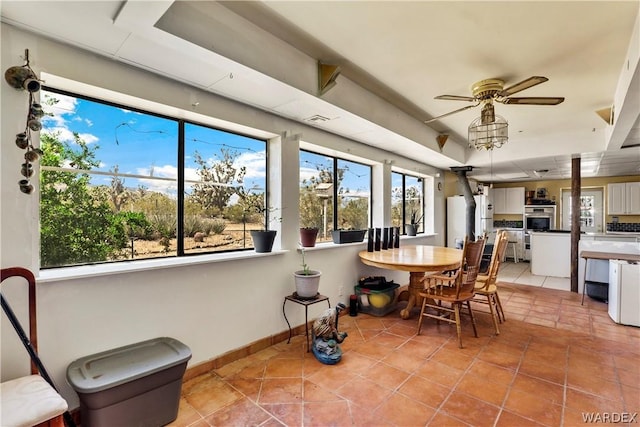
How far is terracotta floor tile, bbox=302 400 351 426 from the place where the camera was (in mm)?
1748

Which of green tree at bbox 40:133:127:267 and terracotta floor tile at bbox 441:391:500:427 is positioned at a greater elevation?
green tree at bbox 40:133:127:267

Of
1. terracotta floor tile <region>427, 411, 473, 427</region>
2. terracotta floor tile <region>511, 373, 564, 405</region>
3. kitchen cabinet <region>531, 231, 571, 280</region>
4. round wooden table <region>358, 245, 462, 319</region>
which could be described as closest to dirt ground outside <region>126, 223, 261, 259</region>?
round wooden table <region>358, 245, 462, 319</region>

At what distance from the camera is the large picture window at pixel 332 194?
355cm

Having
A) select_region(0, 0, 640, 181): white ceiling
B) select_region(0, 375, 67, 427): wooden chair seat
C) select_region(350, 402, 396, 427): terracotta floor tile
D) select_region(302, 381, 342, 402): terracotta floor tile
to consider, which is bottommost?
select_region(302, 381, 342, 402): terracotta floor tile

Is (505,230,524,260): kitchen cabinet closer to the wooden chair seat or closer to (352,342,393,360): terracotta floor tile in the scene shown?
(352,342,393,360): terracotta floor tile

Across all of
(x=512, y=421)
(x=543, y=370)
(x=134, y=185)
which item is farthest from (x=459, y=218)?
(x=134, y=185)

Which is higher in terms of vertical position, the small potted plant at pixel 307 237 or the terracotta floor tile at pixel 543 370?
the small potted plant at pixel 307 237

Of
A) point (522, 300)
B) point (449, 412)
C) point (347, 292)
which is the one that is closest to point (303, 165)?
point (347, 292)

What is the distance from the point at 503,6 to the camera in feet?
5.76

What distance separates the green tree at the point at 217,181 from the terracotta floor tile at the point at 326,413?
168cm

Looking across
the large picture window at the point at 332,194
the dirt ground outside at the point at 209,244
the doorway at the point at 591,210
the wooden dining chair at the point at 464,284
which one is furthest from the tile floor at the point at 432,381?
the doorway at the point at 591,210

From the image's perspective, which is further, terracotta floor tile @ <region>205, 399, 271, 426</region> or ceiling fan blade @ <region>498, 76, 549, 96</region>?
ceiling fan blade @ <region>498, 76, 549, 96</region>

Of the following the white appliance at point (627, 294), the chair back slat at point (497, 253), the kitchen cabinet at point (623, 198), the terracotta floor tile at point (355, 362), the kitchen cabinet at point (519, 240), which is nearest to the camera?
the terracotta floor tile at point (355, 362)

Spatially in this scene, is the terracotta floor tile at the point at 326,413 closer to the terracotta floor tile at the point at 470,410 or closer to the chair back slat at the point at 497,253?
the terracotta floor tile at the point at 470,410
